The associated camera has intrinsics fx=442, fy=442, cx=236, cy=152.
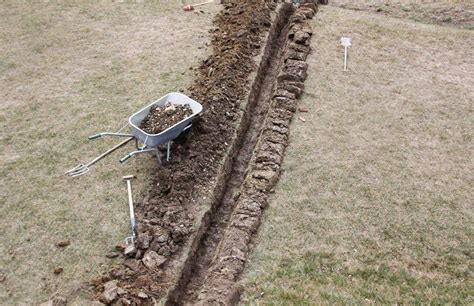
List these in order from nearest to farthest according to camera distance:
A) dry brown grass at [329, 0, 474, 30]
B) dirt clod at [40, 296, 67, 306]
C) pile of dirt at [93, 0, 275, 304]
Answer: dirt clod at [40, 296, 67, 306], pile of dirt at [93, 0, 275, 304], dry brown grass at [329, 0, 474, 30]

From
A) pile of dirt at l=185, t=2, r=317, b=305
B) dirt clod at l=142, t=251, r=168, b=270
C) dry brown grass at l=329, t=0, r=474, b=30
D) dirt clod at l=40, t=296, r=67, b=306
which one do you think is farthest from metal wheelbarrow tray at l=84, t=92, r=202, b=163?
dry brown grass at l=329, t=0, r=474, b=30

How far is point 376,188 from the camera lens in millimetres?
6336

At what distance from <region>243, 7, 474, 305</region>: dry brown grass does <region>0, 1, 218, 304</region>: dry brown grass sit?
221 centimetres

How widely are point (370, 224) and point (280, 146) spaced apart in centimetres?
187

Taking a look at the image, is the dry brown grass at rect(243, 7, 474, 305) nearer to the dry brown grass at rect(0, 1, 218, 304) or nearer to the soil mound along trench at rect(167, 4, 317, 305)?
the soil mound along trench at rect(167, 4, 317, 305)

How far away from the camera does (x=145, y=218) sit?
581 centimetres

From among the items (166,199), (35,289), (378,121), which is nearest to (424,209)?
(378,121)

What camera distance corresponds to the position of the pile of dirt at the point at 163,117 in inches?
258

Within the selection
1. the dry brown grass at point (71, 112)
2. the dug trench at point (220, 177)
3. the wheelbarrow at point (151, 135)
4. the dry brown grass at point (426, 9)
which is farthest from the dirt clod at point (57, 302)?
the dry brown grass at point (426, 9)

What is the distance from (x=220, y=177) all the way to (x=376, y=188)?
7.40ft

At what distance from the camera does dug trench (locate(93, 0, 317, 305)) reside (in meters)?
5.14

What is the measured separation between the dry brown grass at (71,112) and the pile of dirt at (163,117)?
50 cm

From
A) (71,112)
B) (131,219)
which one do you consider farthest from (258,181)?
Answer: (71,112)

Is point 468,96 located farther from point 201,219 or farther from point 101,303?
point 101,303
